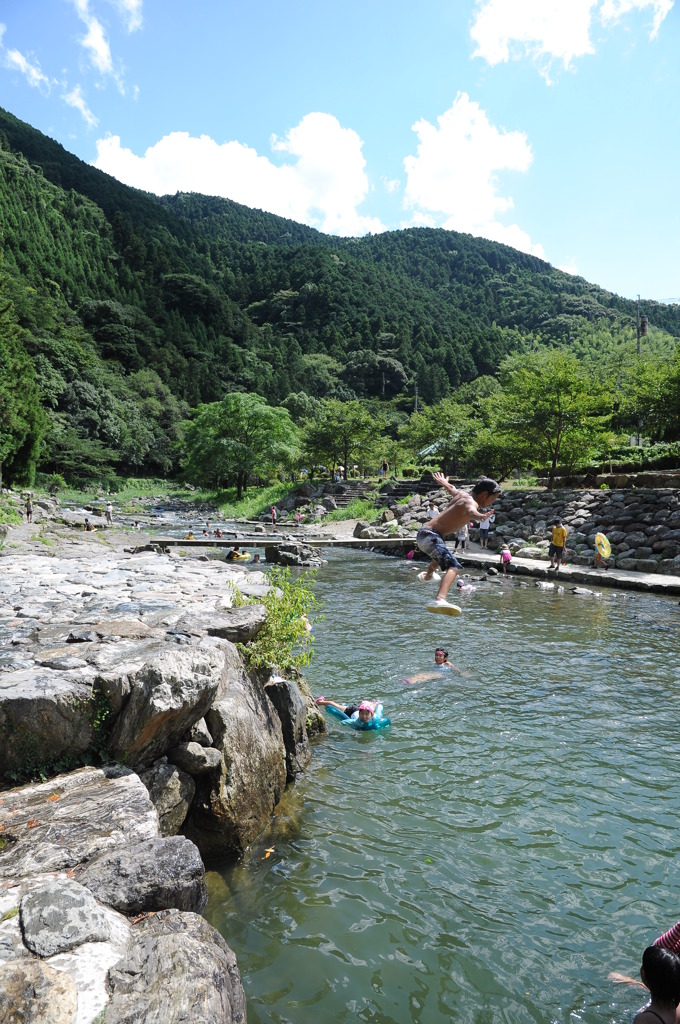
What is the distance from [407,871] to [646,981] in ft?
6.30

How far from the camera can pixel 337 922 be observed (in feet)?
13.0

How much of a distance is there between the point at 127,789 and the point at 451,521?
16.5 ft

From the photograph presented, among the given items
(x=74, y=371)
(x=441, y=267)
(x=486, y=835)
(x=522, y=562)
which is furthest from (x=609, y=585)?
(x=441, y=267)

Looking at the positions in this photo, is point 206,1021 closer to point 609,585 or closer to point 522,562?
point 609,585

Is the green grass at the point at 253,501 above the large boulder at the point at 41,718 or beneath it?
beneath

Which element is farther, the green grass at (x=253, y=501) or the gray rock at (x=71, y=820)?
the green grass at (x=253, y=501)

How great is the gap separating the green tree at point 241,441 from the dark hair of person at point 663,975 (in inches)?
1821

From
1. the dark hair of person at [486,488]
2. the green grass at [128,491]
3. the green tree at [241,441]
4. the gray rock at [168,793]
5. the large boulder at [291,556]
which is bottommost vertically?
the green grass at [128,491]

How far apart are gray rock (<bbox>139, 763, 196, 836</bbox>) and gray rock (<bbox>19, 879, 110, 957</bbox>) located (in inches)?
53.7

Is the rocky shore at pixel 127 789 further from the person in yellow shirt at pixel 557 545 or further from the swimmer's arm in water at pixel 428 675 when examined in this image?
the person in yellow shirt at pixel 557 545

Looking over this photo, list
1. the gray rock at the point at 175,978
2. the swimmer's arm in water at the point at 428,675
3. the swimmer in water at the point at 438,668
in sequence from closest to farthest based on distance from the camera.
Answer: the gray rock at the point at 175,978 → the swimmer's arm in water at the point at 428,675 → the swimmer in water at the point at 438,668

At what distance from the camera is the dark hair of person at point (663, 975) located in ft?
9.48

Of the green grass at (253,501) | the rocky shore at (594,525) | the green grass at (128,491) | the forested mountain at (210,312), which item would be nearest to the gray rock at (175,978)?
the rocky shore at (594,525)

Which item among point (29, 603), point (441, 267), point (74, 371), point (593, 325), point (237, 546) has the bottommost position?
point (237, 546)
